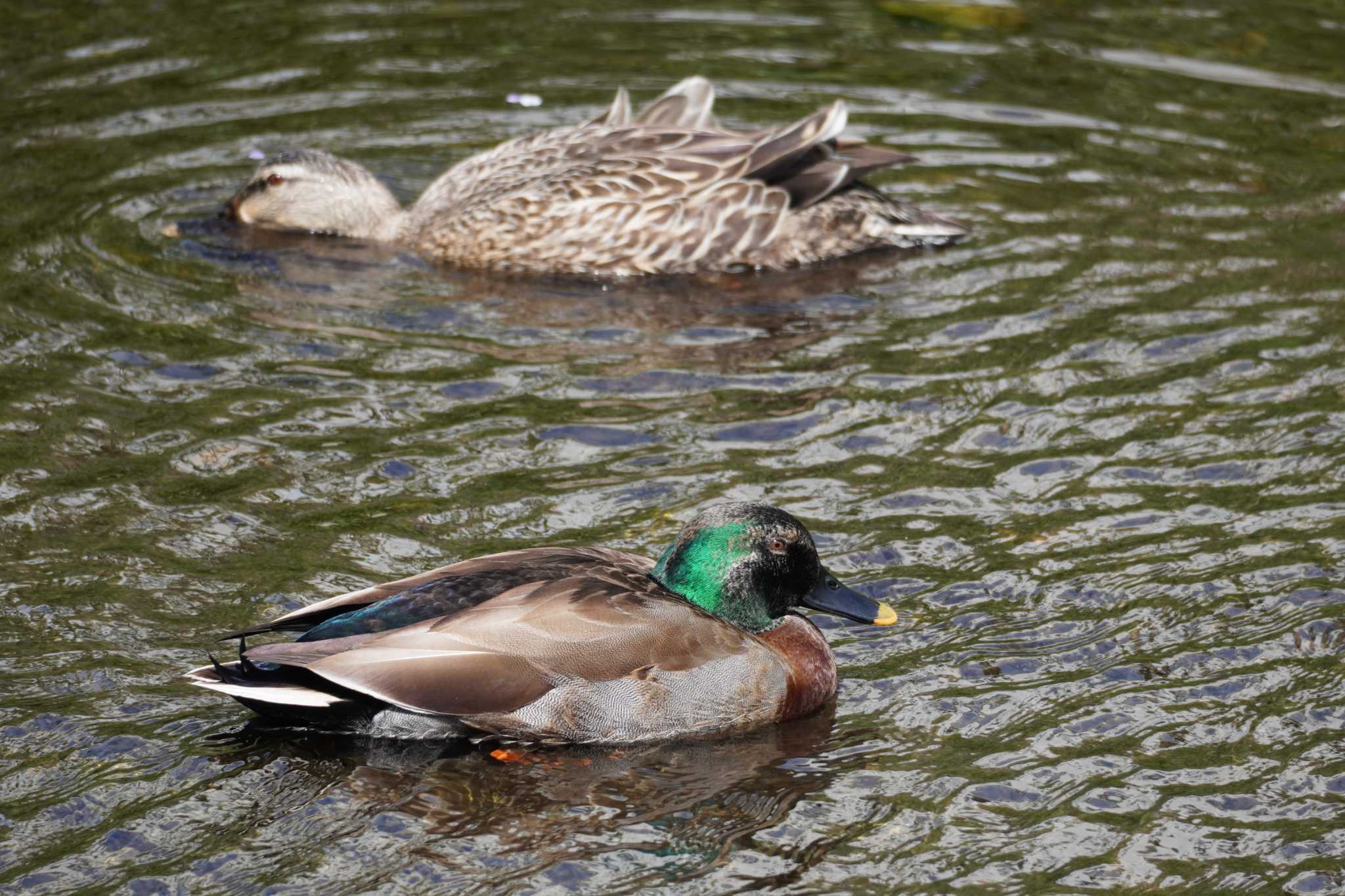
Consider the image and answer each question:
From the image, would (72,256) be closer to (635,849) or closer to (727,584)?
(727,584)

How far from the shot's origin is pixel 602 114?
12.4 meters

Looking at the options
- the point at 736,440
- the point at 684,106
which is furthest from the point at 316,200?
the point at 736,440

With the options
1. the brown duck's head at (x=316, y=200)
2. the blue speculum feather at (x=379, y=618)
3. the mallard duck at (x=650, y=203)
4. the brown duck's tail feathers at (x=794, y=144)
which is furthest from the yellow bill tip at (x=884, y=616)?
the brown duck's head at (x=316, y=200)

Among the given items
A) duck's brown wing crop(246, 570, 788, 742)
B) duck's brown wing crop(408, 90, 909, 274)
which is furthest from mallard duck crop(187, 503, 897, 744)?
duck's brown wing crop(408, 90, 909, 274)

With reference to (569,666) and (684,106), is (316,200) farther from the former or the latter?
(569,666)

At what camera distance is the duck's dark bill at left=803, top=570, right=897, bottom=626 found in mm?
7301

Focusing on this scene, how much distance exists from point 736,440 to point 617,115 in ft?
12.9

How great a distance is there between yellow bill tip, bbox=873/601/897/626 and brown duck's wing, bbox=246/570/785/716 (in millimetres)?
477

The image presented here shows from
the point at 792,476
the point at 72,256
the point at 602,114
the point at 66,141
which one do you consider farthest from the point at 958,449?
the point at 66,141

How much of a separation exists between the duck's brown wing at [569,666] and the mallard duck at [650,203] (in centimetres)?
511

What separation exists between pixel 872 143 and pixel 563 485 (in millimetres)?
5472

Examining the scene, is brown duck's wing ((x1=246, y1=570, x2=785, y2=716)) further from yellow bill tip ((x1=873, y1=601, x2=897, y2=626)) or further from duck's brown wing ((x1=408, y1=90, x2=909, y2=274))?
duck's brown wing ((x1=408, y1=90, x2=909, y2=274))

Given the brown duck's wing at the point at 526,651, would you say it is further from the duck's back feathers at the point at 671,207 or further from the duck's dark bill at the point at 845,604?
the duck's back feathers at the point at 671,207

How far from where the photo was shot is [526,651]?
→ 6.76m
